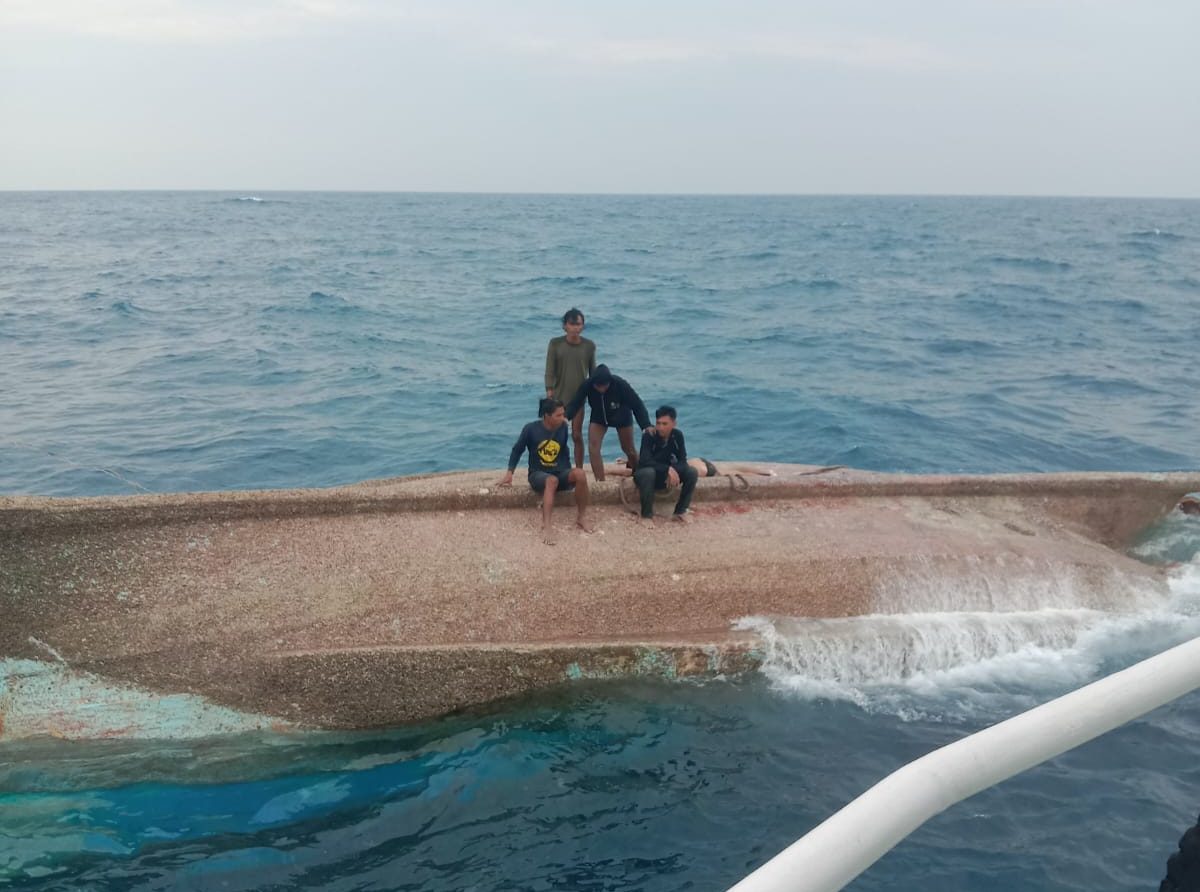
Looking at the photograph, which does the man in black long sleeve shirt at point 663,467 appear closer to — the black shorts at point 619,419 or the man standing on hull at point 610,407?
the man standing on hull at point 610,407

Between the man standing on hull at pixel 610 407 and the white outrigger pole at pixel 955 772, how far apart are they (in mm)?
6884

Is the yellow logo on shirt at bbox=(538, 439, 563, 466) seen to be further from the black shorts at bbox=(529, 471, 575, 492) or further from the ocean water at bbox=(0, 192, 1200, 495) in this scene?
the ocean water at bbox=(0, 192, 1200, 495)

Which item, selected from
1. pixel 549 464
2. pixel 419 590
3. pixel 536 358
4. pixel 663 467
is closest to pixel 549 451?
pixel 549 464

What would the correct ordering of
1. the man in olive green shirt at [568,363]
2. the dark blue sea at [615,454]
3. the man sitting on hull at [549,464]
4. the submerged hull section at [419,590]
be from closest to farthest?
1. the dark blue sea at [615,454]
2. the submerged hull section at [419,590]
3. the man sitting on hull at [549,464]
4. the man in olive green shirt at [568,363]

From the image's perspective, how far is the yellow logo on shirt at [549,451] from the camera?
8.38m

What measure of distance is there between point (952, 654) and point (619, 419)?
372cm

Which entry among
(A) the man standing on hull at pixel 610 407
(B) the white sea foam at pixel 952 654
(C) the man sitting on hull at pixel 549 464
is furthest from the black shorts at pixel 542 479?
(B) the white sea foam at pixel 952 654

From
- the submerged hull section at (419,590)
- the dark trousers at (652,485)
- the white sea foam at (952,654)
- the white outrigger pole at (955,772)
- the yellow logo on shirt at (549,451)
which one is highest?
the white outrigger pole at (955,772)

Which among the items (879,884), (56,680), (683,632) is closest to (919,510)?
(683,632)

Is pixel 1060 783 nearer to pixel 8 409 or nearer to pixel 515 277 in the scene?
pixel 8 409

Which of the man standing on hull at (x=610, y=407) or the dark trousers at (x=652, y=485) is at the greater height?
the man standing on hull at (x=610, y=407)

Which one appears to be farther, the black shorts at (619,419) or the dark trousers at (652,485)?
the black shorts at (619,419)

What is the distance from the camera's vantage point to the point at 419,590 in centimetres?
754

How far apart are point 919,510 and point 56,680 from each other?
8.03 m
